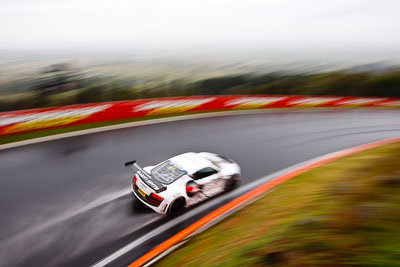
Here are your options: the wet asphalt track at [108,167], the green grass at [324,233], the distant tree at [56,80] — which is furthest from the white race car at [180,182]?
the distant tree at [56,80]

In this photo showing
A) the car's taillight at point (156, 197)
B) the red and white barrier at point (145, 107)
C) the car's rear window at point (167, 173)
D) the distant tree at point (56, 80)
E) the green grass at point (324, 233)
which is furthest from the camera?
the distant tree at point (56, 80)

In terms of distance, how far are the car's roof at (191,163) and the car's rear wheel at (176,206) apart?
689 mm

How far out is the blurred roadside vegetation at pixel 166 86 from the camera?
11.7 metres

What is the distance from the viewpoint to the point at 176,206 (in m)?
6.15

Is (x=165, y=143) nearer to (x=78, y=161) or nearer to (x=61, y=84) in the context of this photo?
(x=78, y=161)

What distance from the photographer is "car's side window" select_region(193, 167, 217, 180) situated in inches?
253

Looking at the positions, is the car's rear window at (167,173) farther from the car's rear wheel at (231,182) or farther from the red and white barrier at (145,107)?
the red and white barrier at (145,107)

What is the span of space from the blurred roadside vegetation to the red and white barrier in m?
1.14

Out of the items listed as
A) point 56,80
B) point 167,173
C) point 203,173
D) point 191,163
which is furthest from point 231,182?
point 56,80

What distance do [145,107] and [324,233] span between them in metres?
11.1

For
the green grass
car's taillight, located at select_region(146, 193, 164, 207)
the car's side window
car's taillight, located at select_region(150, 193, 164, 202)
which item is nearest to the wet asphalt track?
car's taillight, located at select_region(146, 193, 164, 207)

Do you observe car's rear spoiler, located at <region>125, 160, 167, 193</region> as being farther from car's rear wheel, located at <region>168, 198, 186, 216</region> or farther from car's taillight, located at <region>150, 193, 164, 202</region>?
car's rear wheel, located at <region>168, 198, 186, 216</region>

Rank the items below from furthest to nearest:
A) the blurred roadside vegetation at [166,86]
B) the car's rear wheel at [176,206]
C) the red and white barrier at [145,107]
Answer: the blurred roadside vegetation at [166,86], the red and white barrier at [145,107], the car's rear wheel at [176,206]

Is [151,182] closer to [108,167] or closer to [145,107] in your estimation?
[108,167]
